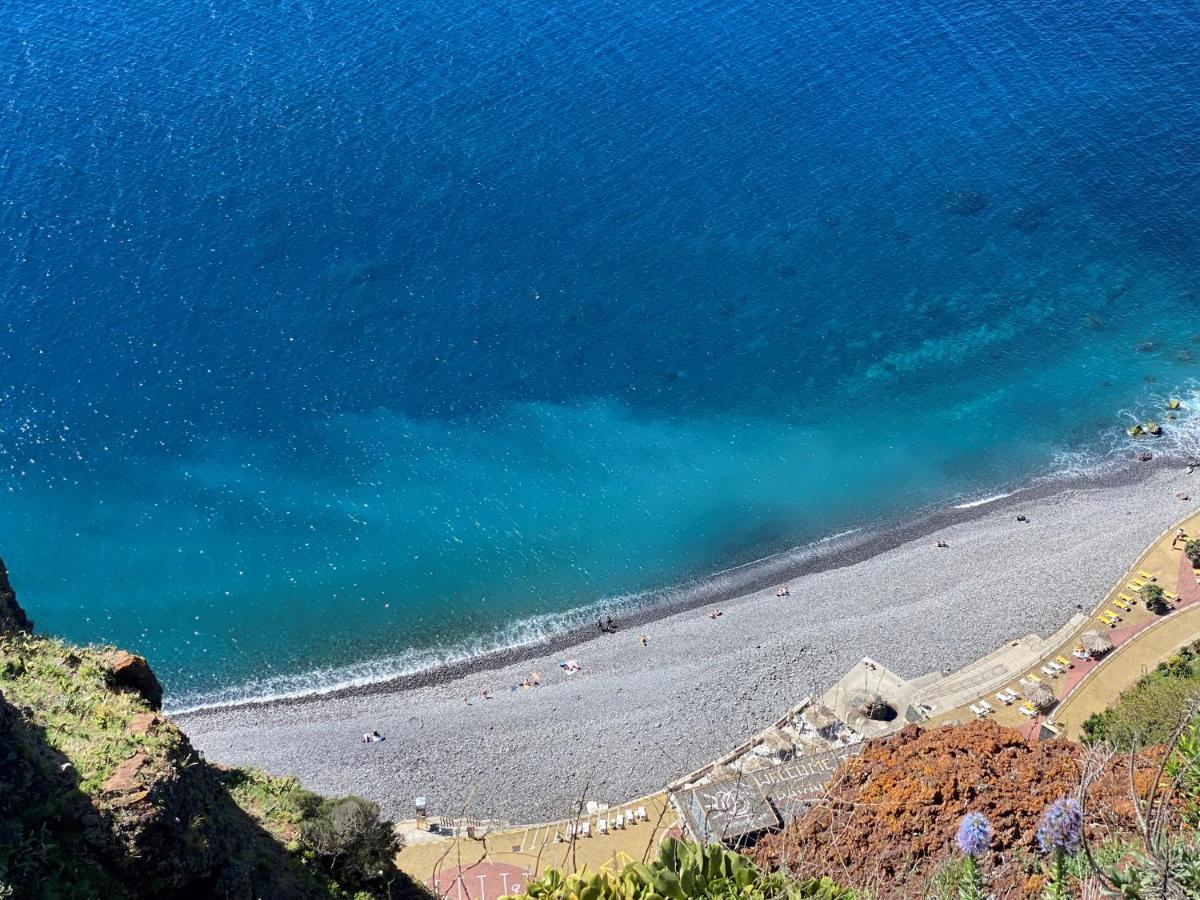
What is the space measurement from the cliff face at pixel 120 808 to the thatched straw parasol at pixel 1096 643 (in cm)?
4035

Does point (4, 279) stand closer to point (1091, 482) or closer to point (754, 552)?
point (754, 552)

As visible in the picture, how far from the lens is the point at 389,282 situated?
81.1m

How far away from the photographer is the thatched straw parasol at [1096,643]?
5428 centimetres

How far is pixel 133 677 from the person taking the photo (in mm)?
30453

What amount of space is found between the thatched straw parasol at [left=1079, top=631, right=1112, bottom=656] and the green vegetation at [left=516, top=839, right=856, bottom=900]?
137 feet

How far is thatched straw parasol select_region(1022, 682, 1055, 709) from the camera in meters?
51.3

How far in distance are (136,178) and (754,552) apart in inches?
2556

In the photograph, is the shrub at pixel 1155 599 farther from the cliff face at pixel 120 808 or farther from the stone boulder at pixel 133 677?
the stone boulder at pixel 133 677

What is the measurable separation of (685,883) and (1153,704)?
35.8 meters

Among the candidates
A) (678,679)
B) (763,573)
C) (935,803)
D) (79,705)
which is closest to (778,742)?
(678,679)

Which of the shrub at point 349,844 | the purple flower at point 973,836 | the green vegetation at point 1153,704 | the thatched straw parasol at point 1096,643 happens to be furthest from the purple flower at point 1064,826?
the thatched straw parasol at point 1096,643

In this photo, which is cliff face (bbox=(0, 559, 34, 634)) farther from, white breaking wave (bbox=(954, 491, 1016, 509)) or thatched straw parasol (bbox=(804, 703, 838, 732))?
white breaking wave (bbox=(954, 491, 1016, 509))

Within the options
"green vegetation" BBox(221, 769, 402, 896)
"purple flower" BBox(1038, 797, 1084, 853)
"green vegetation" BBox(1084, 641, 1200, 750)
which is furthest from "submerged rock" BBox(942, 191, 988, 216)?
"purple flower" BBox(1038, 797, 1084, 853)

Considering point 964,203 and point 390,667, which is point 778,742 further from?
point 964,203
